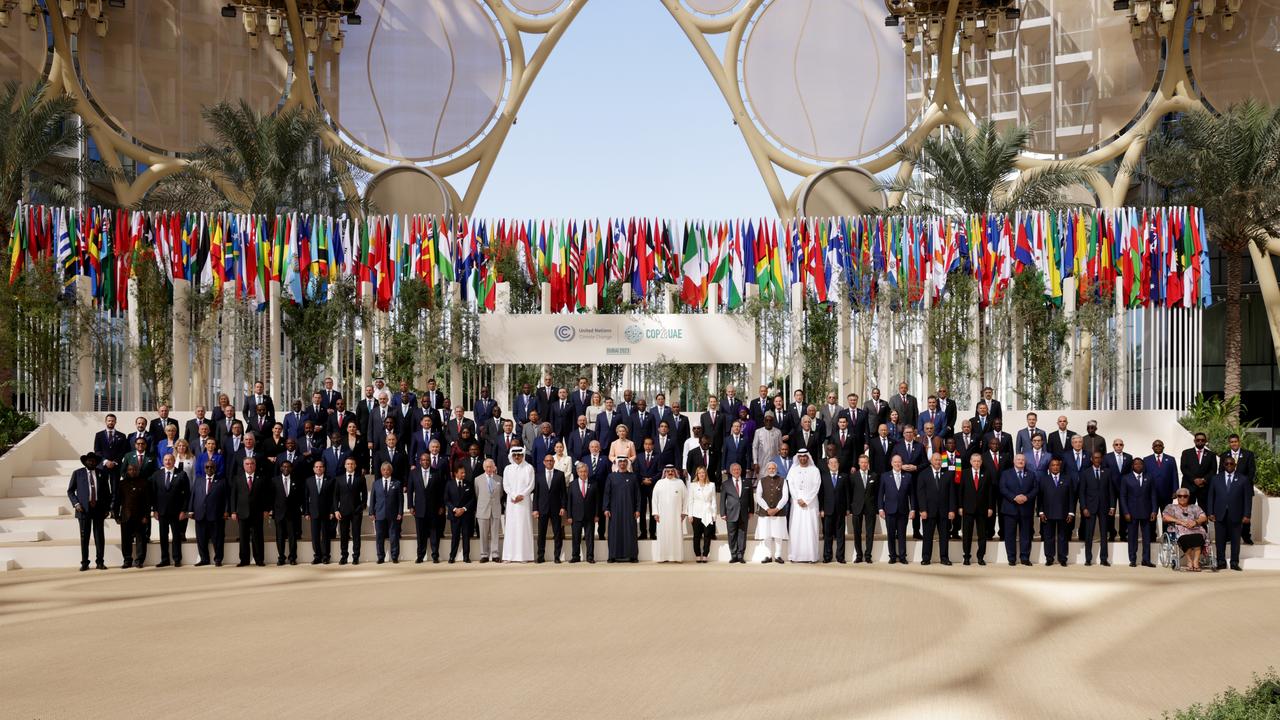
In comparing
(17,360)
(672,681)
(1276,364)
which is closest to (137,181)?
(17,360)

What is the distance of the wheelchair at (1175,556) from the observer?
47.1ft

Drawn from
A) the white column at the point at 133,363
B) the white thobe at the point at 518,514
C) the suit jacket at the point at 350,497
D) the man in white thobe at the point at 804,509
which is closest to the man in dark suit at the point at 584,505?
the white thobe at the point at 518,514

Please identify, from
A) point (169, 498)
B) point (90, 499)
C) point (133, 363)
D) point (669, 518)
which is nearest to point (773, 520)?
point (669, 518)

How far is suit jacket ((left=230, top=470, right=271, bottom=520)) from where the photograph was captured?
14734 millimetres

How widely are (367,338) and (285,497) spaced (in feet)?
25.2

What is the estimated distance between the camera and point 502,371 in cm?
2156

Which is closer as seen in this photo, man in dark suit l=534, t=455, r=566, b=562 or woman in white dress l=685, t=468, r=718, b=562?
woman in white dress l=685, t=468, r=718, b=562

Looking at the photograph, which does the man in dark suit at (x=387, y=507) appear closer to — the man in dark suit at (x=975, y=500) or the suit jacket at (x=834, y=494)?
the suit jacket at (x=834, y=494)

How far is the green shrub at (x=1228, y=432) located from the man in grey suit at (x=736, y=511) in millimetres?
6304

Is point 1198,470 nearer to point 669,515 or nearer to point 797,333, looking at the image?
point 669,515

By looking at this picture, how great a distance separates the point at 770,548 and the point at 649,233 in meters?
8.97

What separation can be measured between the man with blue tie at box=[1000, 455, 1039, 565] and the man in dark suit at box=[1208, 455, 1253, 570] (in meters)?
1.92

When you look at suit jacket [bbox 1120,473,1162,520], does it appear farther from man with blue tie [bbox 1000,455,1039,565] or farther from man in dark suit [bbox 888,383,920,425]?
man in dark suit [bbox 888,383,920,425]

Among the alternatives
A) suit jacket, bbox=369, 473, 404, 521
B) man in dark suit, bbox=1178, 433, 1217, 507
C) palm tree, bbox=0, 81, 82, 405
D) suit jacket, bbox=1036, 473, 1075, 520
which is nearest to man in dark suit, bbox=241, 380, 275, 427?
→ suit jacket, bbox=369, 473, 404, 521
